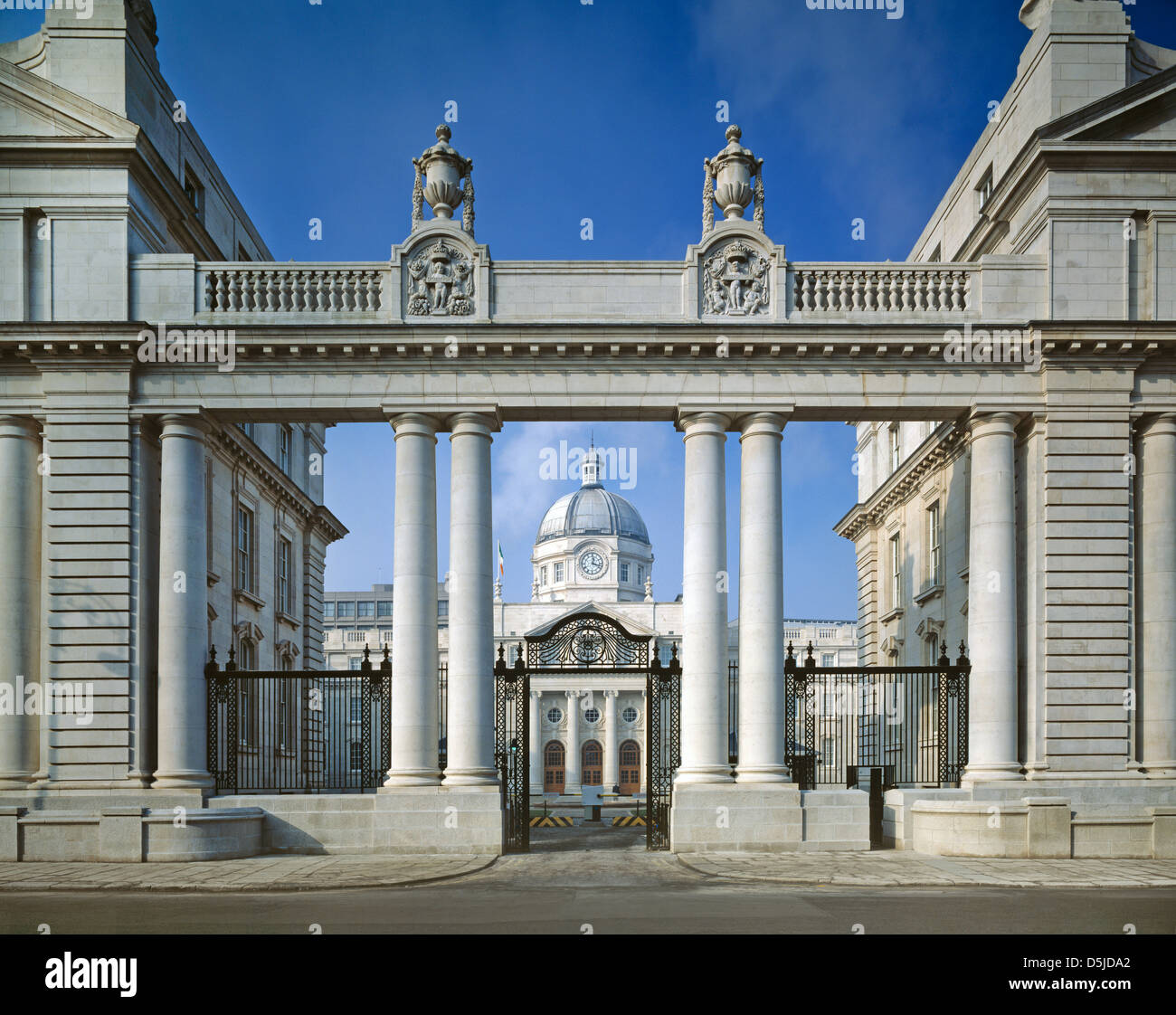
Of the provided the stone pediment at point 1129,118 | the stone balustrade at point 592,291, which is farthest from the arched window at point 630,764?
the stone pediment at point 1129,118

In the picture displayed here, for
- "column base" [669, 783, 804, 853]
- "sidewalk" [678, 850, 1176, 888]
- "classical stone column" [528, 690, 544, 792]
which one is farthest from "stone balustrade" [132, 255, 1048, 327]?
"classical stone column" [528, 690, 544, 792]

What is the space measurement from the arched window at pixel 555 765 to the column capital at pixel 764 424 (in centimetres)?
6840

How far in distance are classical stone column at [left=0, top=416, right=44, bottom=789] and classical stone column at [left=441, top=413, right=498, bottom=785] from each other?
8.10 m

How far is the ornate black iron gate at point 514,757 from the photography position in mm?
22125

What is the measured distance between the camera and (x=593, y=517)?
126125 millimetres

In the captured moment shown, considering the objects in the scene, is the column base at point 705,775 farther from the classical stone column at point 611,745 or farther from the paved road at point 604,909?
the classical stone column at point 611,745

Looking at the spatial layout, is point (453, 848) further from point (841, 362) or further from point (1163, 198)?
point (1163, 198)

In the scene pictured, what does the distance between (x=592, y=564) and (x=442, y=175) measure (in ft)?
332

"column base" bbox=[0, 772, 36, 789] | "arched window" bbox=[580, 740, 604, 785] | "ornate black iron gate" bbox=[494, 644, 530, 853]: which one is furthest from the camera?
"arched window" bbox=[580, 740, 604, 785]

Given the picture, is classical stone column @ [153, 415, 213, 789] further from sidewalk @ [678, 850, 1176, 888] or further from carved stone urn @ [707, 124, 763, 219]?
carved stone urn @ [707, 124, 763, 219]

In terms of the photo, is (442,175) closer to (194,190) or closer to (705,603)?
(194,190)

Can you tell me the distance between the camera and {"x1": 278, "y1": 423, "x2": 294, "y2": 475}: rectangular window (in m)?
35.9

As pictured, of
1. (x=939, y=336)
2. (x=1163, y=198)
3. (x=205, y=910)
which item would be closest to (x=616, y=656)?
(x=939, y=336)

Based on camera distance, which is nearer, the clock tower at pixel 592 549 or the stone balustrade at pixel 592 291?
the stone balustrade at pixel 592 291
